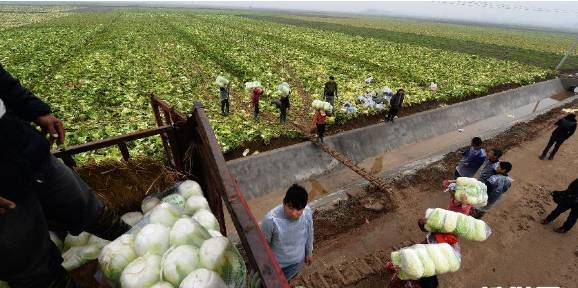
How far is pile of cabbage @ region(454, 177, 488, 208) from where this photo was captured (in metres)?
4.96

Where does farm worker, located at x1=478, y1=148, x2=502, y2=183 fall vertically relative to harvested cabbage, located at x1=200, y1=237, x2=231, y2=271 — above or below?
below

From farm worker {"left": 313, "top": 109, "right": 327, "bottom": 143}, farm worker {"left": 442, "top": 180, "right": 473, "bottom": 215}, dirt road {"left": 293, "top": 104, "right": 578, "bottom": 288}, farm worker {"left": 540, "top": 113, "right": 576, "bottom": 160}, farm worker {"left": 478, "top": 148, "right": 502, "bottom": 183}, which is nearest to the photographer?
farm worker {"left": 442, "top": 180, "right": 473, "bottom": 215}

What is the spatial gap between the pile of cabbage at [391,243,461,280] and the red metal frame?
2.51 meters

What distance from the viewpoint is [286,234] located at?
3.74 metres

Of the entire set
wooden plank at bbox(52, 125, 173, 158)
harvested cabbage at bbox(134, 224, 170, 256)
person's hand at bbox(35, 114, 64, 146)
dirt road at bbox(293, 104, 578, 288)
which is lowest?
dirt road at bbox(293, 104, 578, 288)

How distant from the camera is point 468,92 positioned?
52.6ft

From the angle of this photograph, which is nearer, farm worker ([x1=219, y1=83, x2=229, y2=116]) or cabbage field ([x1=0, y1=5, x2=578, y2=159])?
cabbage field ([x1=0, y1=5, x2=578, y2=159])

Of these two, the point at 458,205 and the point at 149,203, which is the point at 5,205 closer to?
the point at 149,203

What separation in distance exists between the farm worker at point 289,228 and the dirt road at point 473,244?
1.94 m

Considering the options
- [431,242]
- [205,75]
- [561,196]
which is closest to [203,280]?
[431,242]

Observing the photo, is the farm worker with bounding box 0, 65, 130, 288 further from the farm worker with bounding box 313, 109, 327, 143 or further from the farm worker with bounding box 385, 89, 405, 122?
the farm worker with bounding box 385, 89, 405, 122

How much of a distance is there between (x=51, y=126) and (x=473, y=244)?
7.72 m

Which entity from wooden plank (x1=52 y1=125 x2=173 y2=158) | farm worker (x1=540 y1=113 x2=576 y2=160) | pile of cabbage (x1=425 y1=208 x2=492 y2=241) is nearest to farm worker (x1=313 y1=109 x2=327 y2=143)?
pile of cabbage (x1=425 y1=208 x2=492 y2=241)

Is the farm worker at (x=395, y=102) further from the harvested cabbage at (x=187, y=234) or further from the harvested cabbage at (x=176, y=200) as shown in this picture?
the harvested cabbage at (x=187, y=234)
